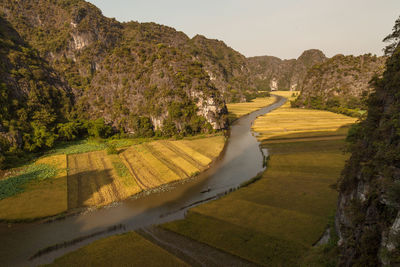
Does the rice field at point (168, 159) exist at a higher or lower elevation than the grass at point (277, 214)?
higher

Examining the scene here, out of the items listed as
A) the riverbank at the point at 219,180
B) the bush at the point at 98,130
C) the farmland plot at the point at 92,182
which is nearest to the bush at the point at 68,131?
the bush at the point at 98,130

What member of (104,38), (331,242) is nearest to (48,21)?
(104,38)

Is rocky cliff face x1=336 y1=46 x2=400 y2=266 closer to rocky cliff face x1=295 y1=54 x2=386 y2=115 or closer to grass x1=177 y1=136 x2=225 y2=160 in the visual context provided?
grass x1=177 y1=136 x2=225 y2=160

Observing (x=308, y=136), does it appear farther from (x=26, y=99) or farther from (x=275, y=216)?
(x=26, y=99)

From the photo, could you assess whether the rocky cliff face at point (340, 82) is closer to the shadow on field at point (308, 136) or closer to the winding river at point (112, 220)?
the shadow on field at point (308, 136)

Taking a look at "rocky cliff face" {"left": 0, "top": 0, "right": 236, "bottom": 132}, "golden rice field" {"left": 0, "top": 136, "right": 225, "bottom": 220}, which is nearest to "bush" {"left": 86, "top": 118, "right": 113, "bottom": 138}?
"rocky cliff face" {"left": 0, "top": 0, "right": 236, "bottom": 132}
